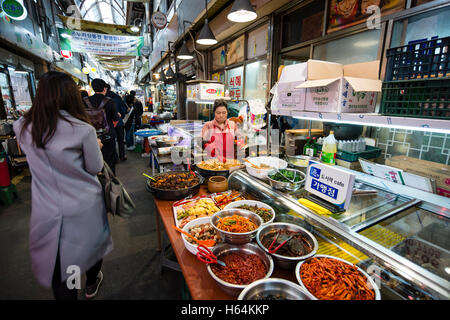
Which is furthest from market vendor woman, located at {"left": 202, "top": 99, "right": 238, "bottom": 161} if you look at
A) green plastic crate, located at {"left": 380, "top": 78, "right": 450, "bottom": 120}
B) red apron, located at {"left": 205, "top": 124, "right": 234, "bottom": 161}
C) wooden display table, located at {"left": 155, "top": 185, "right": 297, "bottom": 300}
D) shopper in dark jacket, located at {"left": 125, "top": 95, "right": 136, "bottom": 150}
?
shopper in dark jacket, located at {"left": 125, "top": 95, "right": 136, "bottom": 150}

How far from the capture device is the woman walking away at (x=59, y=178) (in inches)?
61.5

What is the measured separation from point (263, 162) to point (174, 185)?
1.10m

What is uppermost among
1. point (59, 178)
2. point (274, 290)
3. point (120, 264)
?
point (59, 178)

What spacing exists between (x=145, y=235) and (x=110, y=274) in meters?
0.89

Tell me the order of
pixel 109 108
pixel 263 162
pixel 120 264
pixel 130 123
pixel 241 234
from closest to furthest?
pixel 241 234, pixel 263 162, pixel 120 264, pixel 109 108, pixel 130 123

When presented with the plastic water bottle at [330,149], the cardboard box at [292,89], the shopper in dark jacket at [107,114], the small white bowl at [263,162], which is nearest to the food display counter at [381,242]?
the small white bowl at [263,162]

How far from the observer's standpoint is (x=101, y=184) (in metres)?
2.01

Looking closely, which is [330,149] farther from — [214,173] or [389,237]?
[214,173]

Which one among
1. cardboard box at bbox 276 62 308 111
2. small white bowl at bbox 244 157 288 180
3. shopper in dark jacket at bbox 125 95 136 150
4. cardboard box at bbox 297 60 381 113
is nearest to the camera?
cardboard box at bbox 297 60 381 113

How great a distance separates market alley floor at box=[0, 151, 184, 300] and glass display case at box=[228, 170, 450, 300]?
1.67 metres

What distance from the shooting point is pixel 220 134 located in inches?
149

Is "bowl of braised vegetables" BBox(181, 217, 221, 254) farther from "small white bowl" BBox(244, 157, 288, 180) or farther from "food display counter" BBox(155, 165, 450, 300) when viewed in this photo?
"small white bowl" BBox(244, 157, 288, 180)

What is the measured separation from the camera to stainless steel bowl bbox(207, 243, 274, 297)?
3.94 feet

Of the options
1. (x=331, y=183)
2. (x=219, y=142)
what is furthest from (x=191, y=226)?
(x=219, y=142)
